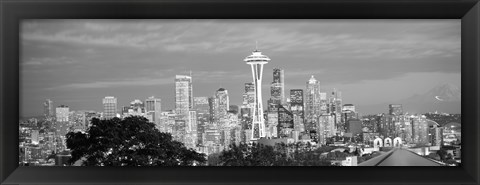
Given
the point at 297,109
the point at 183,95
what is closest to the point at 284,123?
the point at 297,109

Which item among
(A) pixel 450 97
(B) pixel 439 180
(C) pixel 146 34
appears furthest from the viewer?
(C) pixel 146 34

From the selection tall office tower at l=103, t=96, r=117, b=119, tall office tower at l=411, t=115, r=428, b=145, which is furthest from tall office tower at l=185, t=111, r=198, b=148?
tall office tower at l=411, t=115, r=428, b=145

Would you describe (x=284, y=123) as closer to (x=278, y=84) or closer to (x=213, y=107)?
(x=278, y=84)

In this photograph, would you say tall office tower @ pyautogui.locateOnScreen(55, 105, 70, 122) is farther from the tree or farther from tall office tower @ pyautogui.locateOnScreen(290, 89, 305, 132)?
tall office tower @ pyautogui.locateOnScreen(290, 89, 305, 132)

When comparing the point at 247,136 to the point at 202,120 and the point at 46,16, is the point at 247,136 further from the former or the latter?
the point at 46,16

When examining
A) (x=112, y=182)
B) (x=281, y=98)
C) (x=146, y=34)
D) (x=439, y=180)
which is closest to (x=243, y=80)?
(x=281, y=98)
